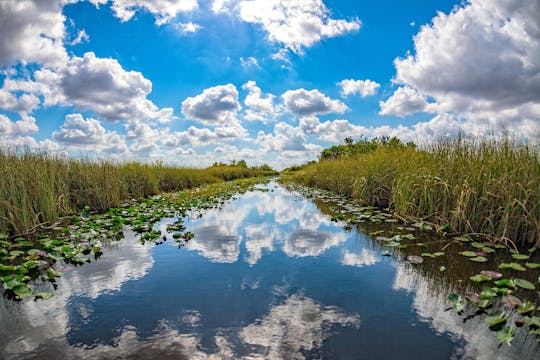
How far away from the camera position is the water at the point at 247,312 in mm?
2189

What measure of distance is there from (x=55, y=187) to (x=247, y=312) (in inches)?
298

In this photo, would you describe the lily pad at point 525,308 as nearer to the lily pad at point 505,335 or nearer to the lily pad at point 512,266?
the lily pad at point 505,335

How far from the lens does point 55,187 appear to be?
781 cm

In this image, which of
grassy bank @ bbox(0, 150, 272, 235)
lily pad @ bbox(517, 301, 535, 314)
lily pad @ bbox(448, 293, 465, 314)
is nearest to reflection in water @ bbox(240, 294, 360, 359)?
lily pad @ bbox(448, 293, 465, 314)

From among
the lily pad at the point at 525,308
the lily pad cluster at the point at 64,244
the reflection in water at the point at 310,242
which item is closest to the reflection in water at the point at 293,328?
the lily pad at the point at 525,308

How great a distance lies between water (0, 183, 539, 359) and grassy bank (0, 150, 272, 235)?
2.70 m

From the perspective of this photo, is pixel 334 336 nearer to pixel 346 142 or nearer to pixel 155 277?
pixel 155 277

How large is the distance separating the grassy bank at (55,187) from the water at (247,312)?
8.87 feet

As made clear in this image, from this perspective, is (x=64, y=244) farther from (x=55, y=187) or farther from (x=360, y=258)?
(x=360, y=258)

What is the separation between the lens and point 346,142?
54.0m

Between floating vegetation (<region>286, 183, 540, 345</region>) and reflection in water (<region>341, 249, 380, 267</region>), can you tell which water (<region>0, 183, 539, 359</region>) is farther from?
floating vegetation (<region>286, 183, 540, 345</region>)

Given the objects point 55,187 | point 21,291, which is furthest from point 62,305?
point 55,187

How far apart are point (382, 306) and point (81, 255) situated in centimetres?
449

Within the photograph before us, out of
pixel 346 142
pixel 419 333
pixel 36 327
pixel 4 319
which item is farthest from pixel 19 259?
pixel 346 142
